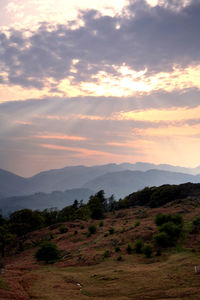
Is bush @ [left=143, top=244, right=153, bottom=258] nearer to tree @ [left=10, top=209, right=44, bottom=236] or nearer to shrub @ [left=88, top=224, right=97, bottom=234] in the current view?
shrub @ [left=88, top=224, right=97, bottom=234]

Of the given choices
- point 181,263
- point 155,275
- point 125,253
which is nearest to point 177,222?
point 125,253

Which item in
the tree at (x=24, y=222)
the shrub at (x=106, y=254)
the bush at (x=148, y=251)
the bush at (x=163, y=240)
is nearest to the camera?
the bush at (x=148, y=251)

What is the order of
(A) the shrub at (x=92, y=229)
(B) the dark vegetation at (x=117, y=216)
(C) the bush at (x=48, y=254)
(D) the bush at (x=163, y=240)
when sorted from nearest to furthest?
(D) the bush at (x=163, y=240)
(B) the dark vegetation at (x=117, y=216)
(C) the bush at (x=48, y=254)
(A) the shrub at (x=92, y=229)

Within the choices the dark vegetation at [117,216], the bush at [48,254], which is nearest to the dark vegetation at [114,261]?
the bush at [48,254]

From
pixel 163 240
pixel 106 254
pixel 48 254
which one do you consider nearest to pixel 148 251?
pixel 163 240

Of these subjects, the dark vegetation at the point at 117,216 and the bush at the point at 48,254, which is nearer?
the dark vegetation at the point at 117,216

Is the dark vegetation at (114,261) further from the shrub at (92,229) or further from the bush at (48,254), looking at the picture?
the shrub at (92,229)

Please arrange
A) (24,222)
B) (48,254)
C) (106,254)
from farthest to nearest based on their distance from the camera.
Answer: (24,222), (48,254), (106,254)

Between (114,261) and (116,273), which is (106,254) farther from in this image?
(116,273)

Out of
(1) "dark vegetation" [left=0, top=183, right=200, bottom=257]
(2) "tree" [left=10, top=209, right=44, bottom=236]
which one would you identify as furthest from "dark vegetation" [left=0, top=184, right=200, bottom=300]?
(2) "tree" [left=10, top=209, right=44, bottom=236]

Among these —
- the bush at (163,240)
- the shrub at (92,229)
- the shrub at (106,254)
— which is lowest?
the shrub at (106,254)

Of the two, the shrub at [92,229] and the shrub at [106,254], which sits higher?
the shrub at [92,229]

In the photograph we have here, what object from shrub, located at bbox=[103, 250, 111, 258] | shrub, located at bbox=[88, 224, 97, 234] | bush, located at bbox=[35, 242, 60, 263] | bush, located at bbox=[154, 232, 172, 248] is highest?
bush, located at bbox=[154, 232, 172, 248]

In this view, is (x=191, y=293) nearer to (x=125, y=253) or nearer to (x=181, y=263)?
(x=181, y=263)
